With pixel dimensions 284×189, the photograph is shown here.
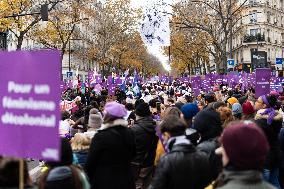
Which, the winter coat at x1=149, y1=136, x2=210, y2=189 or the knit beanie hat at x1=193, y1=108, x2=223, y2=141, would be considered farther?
the knit beanie hat at x1=193, y1=108, x2=223, y2=141

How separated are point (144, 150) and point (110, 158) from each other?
5.80 ft

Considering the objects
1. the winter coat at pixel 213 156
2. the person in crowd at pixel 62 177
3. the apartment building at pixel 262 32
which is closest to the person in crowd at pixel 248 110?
the winter coat at pixel 213 156

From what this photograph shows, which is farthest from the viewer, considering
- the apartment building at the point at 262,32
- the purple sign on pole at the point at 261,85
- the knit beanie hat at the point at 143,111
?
the apartment building at the point at 262,32

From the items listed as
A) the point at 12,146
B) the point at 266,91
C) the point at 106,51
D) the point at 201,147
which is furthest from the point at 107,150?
the point at 106,51

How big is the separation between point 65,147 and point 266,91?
8.68m

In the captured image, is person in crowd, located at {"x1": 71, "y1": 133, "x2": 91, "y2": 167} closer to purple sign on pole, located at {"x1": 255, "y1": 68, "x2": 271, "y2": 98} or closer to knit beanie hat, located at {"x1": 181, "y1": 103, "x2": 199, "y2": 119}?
knit beanie hat, located at {"x1": 181, "y1": 103, "x2": 199, "y2": 119}

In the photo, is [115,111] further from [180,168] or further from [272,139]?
[272,139]

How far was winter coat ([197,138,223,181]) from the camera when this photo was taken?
5.83 m

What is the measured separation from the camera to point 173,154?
5.06 metres

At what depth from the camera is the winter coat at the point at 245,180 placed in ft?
11.3

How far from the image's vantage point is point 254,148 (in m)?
3.42

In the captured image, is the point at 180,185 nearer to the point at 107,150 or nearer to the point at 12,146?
the point at 107,150

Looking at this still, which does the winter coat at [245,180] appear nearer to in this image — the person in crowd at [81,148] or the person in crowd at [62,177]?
the person in crowd at [62,177]

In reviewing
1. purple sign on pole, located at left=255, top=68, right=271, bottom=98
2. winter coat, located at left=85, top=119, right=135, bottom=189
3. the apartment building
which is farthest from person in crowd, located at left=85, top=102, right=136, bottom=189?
the apartment building
